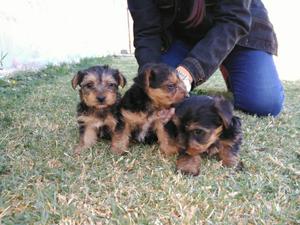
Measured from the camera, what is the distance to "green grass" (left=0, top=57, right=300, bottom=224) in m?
2.41

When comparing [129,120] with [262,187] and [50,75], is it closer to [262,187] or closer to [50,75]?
[262,187]

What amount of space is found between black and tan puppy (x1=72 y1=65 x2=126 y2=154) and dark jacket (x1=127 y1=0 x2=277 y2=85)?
28.5 inches

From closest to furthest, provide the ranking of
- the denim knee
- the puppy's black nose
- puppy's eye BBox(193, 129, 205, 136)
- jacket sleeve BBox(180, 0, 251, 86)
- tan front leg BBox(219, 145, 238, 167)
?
puppy's eye BBox(193, 129, 205, 136)
tan front leg BBox(219, 145, 238, 167)
the puppy's black nose
jacket sleeve BBox(180, 0, 251, 86)
the denim knee

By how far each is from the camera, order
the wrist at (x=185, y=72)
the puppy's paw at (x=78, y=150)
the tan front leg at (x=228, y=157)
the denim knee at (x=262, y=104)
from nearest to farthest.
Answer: the tan front leg at (x=228, y=157), the puppy's paw at (x=78, y=150), the wrist at (x=185, y=72), the denim knee at (x=262, y=104)

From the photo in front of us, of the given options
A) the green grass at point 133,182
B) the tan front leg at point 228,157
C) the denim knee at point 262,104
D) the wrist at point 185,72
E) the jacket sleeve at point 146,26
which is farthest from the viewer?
the denim knee at point 262,104

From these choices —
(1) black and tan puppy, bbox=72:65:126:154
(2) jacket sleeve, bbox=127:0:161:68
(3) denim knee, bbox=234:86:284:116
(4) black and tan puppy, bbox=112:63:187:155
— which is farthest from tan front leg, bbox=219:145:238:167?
(3) denim knee, bbox=234:86:284:116

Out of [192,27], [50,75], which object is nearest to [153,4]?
[192,27]

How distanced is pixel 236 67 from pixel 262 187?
2.80 meters

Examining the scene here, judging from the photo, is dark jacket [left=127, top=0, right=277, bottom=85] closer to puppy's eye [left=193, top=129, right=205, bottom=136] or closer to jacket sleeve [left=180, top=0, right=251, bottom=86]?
jacket sleeve [left=180, top=0, right=251, bottom=86]

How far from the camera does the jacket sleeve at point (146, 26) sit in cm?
467

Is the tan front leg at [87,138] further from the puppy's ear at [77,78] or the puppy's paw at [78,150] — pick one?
the puppy's ear at [77,78]

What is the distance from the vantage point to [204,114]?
303 centimetres

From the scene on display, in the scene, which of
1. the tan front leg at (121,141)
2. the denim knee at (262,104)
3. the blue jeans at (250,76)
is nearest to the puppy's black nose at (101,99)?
the tan front leg at (121,141)

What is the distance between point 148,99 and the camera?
3.63 metres
